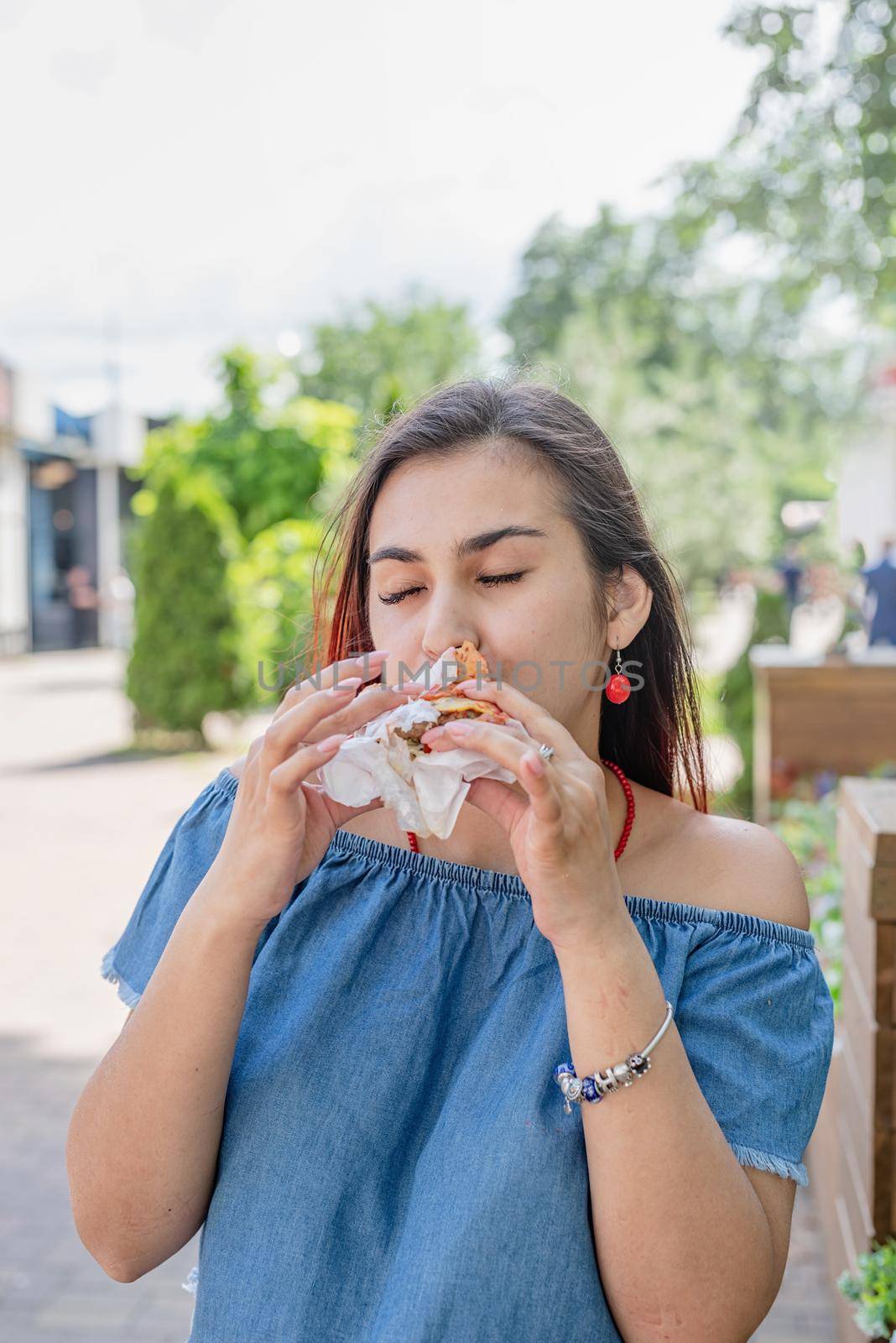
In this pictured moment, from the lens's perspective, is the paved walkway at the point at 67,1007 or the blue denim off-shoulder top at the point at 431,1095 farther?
the paved walkway at the point at 67,1007

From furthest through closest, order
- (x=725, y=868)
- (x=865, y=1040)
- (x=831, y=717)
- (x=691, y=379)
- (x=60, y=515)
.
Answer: (x=60, y=515), (x=691, y=379), (x=831, y=717), (x=865, y=1040), (x=725, y=868)

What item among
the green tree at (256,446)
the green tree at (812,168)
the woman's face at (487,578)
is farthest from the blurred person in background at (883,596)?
the woman's face at (487,578)

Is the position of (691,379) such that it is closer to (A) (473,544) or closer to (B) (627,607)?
(B) (627,607)

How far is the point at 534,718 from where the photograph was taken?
1.41 meters

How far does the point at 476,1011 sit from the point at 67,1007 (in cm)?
473

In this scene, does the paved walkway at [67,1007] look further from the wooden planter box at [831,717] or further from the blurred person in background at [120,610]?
the blurred person in background at [120,610]

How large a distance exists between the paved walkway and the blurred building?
11993mm

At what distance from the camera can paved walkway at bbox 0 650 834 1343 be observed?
3502 millimetres

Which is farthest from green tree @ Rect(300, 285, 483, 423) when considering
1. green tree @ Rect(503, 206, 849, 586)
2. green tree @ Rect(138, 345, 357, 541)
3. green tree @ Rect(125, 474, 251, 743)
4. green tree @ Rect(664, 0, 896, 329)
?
green tree @ Rect(664, 0, 896, 329)

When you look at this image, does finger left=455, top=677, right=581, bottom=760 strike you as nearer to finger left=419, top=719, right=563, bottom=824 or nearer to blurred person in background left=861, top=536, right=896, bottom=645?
finger left=419, top=719, right=563, bottom=824

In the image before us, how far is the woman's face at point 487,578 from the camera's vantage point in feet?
5.24

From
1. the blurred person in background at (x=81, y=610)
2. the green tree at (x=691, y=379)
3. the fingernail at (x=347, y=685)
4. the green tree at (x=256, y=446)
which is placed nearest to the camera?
the fingernail at (x=347, y=685)

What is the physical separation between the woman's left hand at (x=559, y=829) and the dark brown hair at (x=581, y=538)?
382 millimetres

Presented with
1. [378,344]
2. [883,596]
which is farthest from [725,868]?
[378,344]
